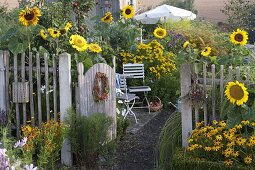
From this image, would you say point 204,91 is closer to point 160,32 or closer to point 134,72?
point 134,72

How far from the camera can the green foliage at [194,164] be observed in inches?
201

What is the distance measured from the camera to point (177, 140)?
→ 19.7 ft

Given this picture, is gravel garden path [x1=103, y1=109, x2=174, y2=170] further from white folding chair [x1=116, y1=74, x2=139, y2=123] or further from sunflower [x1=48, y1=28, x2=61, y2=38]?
sunflower [x1=48, y1=28, x2=61, y2=38]

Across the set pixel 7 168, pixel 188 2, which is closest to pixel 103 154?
pixel 7 168

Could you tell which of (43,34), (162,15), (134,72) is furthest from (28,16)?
(162,15)

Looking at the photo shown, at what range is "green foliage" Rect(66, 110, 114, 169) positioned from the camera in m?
5.86

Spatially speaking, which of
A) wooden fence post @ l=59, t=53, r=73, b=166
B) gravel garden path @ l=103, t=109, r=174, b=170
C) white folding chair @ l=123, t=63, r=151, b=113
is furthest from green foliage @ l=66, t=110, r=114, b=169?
white folding chair @ l=123, t=63, r=151, b=113

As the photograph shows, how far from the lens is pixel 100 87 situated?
641cm

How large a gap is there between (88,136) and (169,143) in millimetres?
968

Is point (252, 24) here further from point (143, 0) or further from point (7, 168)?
point (7, 168)

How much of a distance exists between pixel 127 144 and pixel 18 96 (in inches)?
68.2

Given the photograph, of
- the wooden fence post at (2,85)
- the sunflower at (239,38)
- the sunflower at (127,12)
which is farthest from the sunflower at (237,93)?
the sunflower at (127,12)

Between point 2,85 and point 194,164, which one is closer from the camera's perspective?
point 194,164

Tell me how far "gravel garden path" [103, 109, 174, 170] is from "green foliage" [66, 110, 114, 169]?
0.90 feet
